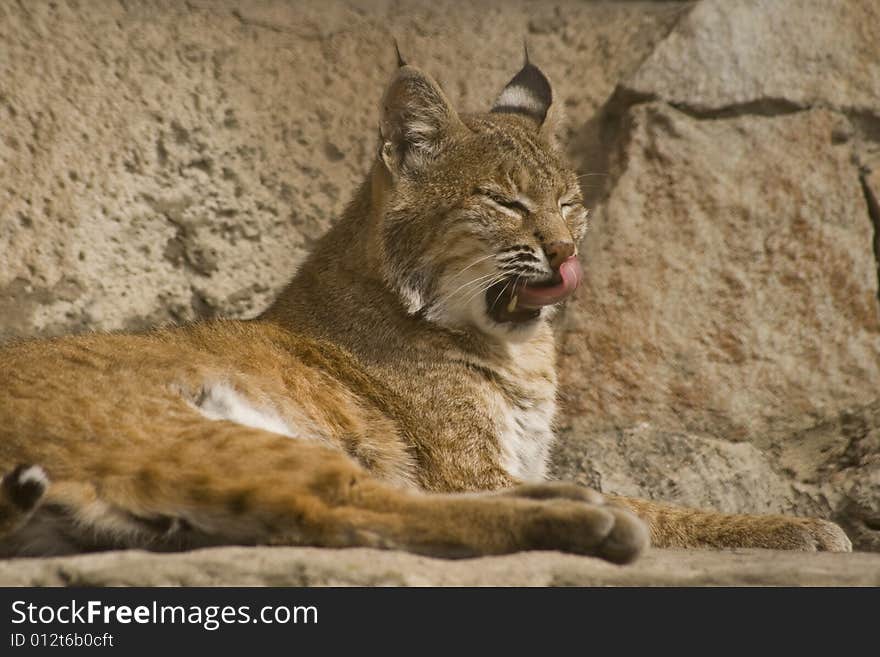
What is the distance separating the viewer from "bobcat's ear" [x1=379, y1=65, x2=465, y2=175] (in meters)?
5.32

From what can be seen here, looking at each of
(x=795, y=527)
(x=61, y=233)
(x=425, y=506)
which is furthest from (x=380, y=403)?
(x=61, y=233)

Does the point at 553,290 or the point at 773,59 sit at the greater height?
the point at 773,59

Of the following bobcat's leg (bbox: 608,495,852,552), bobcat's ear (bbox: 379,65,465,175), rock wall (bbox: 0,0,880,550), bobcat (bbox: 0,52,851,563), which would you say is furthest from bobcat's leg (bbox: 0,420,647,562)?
rock wall (bbox: 0,0,880,550)

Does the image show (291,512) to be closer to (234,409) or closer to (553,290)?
(234,409)

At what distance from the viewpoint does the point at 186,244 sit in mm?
6434

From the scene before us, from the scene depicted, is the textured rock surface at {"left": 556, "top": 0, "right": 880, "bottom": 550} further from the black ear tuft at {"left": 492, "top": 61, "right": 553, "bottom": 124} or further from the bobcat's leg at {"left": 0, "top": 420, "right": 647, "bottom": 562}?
the bobcat's leg at {"left": 0, "top": 420, "right": 647, "bottom": 562}

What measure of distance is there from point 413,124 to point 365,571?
252cm

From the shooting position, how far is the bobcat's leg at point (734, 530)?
16.0 feet

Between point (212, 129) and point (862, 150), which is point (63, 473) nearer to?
point (212, 129)

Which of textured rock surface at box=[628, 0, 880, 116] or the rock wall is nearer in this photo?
the rock wall

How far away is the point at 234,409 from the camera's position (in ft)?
14.5

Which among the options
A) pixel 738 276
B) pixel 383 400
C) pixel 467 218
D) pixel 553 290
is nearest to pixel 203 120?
pixel 467 218

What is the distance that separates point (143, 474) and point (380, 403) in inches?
55.0

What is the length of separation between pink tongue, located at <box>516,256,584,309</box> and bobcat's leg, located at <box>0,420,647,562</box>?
56.8 inches
